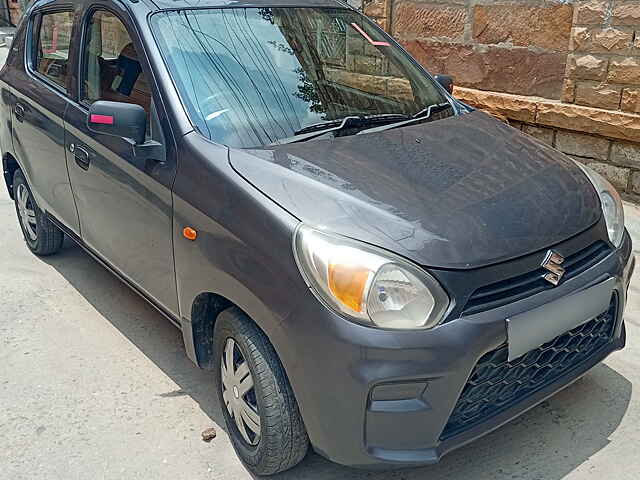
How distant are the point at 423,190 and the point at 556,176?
0.65 meters

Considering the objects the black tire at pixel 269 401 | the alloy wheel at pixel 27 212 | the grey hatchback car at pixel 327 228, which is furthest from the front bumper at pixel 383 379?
the alloy wheel at pixel 27 212

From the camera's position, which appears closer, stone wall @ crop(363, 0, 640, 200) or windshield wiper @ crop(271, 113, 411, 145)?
windshield wiper @ crop(271, 113, 411, 145)

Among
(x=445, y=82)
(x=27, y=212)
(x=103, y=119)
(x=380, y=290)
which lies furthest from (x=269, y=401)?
(x=27, y=212)

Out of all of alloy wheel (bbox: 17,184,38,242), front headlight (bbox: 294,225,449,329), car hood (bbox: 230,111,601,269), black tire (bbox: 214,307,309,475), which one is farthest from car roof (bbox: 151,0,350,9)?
alloy wheel (bbox: 17,184,38,242)

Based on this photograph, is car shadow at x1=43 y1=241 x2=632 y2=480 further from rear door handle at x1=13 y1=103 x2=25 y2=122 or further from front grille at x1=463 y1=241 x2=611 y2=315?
rear door handle at x1=13 y1=103 x2=25 y2=122

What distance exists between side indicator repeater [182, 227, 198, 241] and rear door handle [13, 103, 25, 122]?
6.77 feet

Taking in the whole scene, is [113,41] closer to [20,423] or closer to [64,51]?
[64,51]

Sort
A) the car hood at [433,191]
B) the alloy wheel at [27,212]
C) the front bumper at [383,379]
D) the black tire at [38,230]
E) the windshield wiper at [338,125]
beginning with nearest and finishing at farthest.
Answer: the front bumper at [383,379] < the car hood at [433,191] < the windshield wiper at [338,125] < the black tire at [38,230] < the alloy wheel at [27,212]

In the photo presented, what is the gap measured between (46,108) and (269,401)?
92.9 inches

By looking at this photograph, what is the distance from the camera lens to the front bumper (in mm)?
2070

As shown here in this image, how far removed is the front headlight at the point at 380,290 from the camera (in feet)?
6.88

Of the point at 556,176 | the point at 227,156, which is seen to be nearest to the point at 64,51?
the point at 227,156

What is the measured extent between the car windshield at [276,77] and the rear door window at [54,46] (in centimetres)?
96

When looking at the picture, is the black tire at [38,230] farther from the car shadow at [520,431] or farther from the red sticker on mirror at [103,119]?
the red sticker on mirror at [103,119]
